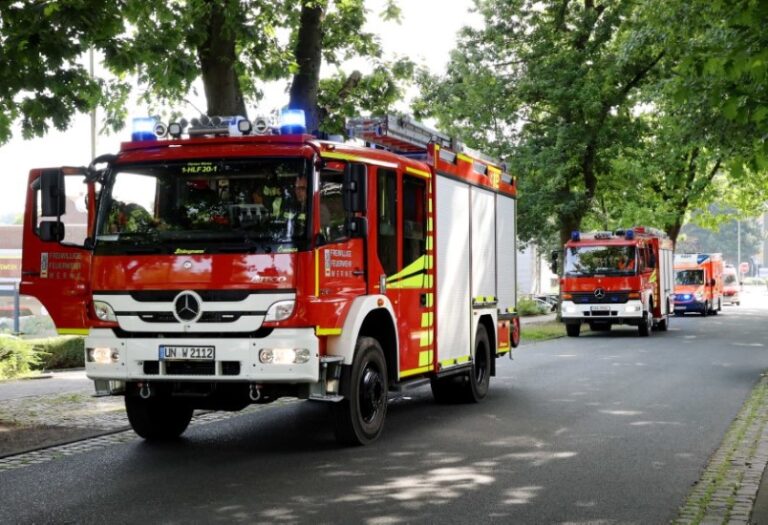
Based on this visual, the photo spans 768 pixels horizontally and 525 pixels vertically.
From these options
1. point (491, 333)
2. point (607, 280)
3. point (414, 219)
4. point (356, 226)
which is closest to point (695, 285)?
point (607, 280)

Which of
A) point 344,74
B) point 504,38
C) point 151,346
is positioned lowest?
point 151,346

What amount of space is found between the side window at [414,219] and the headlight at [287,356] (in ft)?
7.29

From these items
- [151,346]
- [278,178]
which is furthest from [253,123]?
[151,346]

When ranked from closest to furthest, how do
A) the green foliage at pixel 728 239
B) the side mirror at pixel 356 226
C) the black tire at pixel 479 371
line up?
the side mirror at pixel 356 226 < the black tire at pixel 479 371 < the green foliage at pixel 728 239

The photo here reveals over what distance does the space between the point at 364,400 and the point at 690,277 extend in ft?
128

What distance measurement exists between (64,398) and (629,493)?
8712 millimetres

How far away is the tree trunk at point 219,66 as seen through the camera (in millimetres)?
15586

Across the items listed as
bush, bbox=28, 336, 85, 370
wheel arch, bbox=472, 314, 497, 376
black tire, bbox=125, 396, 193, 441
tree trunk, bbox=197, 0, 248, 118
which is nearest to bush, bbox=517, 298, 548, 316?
bush, bbox=28, 336, 85, 370

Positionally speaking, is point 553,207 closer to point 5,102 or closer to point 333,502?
point 5,102

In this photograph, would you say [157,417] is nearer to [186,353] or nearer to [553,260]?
[186,353]

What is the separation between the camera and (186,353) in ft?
28.9

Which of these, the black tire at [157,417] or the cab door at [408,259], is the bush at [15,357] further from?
the cab door at [408,259]

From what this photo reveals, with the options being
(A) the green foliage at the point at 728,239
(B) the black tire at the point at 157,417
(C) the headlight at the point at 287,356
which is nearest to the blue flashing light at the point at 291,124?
(C) the headlight at the point at 287,356

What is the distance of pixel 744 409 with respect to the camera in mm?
12531
